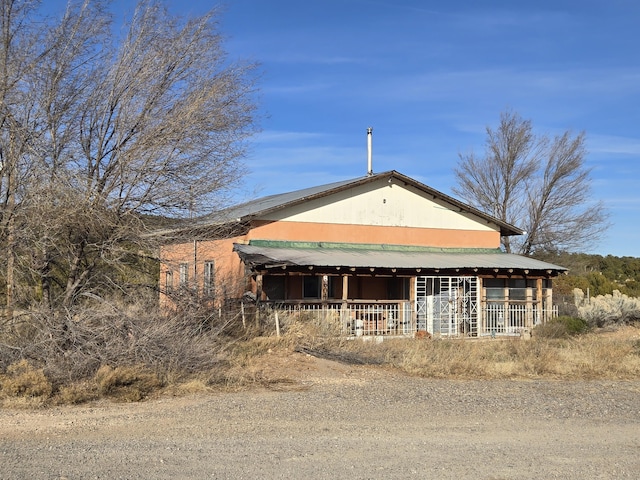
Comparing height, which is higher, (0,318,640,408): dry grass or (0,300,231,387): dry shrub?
(0,300,231,387): dry shrub

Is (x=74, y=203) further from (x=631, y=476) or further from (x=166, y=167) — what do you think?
(x=631, y=476)

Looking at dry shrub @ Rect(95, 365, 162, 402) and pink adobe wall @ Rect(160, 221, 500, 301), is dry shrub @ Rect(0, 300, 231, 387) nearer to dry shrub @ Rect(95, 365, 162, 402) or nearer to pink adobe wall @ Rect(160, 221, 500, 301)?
dry shrub @ Rect(95, 365, 162, 402)

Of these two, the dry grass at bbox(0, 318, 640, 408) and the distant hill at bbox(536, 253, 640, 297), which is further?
the distant hill at bbox(536, 253, 640, 297)

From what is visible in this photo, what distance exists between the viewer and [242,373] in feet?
39.9

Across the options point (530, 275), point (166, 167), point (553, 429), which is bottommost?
point (553, 429)

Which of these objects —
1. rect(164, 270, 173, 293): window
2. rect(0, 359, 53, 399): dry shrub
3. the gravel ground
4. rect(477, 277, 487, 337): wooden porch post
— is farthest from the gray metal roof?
rect(0, 359, 53, 399): dry shrub

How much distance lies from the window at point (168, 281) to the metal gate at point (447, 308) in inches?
390

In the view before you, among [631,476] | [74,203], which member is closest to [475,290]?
[74,203]

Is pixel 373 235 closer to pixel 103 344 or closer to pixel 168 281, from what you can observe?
pixel 168 281

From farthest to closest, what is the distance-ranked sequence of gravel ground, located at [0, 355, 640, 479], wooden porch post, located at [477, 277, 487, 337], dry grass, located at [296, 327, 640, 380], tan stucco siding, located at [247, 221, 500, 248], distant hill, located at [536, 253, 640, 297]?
distant hill, located at [536, 253, 640, 297] → wooden porch post, located at [477, 277, 487, 337] → tan stucco siding, located at [247, 221, 500, 248] → dry grass, located at [296, 327, 640, 380] → gravel ground, located at [0, 355, 640, 479]

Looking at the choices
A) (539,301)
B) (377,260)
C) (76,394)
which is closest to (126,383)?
(76,394)

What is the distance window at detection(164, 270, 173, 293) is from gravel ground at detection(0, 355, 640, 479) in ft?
9.39

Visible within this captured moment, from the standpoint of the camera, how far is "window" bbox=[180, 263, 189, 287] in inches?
516

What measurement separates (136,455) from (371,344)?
11.6m
